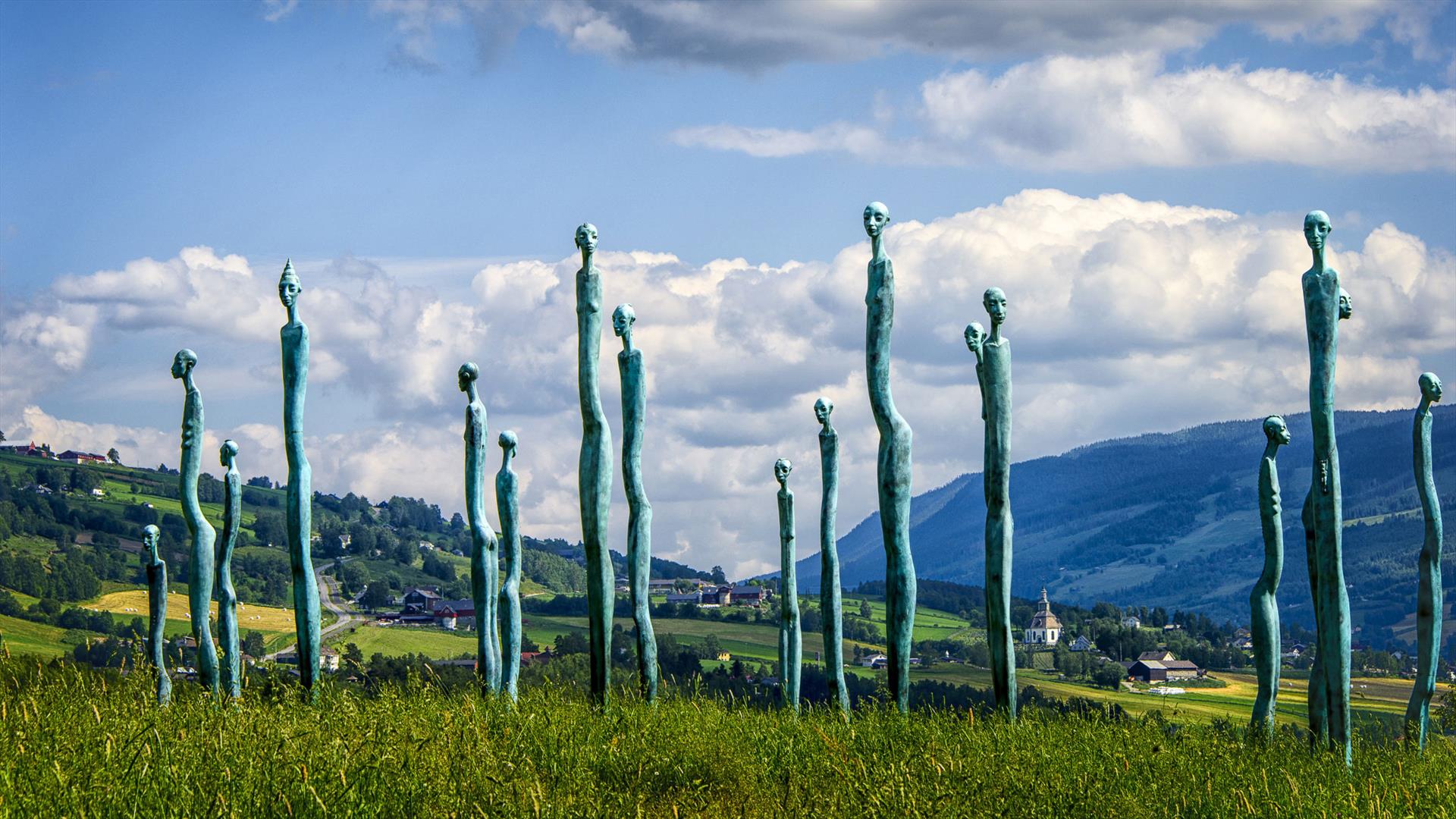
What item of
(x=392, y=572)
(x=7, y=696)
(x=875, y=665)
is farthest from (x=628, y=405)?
(x=392, y=572)


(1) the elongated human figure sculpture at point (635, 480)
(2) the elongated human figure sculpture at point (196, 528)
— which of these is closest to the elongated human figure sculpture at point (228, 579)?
(2) the elongated human figure sculpture at point (196, 528)

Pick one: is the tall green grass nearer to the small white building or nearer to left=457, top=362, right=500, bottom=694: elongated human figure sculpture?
left=457, top=362, right=500, bottom=694: elongated human figure sculpture

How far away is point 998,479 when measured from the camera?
730 inches

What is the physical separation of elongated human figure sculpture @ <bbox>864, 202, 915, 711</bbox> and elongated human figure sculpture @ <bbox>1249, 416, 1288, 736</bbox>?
158 inches

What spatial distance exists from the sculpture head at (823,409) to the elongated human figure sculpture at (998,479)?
12.1ft

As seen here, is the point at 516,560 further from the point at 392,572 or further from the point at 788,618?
the point at 392,572

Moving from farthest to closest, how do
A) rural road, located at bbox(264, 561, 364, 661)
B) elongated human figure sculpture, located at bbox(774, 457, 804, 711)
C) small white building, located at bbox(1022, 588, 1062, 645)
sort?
1. rural road, located at bbox(264, 561, 364, 661)
2. small white building, located at bbox(1022, 588, 1062, 645)
3. elongated human figure sculpture, located at bbox(774, 457, 804, 711)

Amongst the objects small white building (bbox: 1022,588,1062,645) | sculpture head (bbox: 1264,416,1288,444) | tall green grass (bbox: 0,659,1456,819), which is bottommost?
small white building (bbox: 1022,588,1062,645)

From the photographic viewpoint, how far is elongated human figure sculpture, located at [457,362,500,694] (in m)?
21.1

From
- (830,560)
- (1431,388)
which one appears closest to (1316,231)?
(1431,388)

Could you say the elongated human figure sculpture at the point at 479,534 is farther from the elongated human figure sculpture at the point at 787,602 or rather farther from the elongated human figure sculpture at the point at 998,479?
the elongated human figure sculpture at the point at 998,479

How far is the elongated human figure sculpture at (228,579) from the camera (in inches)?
820

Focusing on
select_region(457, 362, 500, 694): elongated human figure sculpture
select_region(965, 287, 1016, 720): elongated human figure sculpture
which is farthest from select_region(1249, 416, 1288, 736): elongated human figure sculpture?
select_region(457, 362, 500, 694): elongated human figure sculpture

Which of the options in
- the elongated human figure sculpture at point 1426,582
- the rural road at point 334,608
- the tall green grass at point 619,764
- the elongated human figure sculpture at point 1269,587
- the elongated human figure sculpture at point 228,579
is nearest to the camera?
the tall green grass at point 619,764
